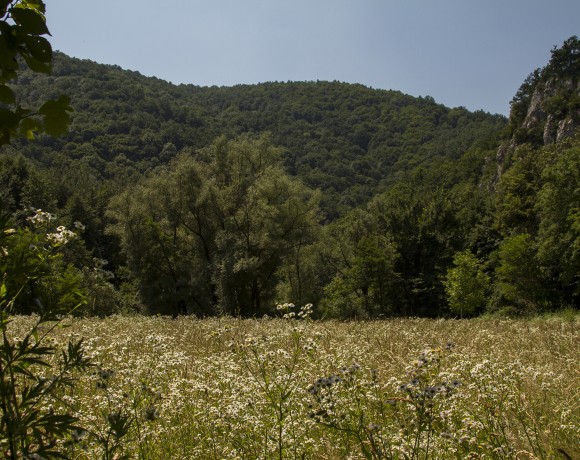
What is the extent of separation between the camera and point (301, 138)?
151m

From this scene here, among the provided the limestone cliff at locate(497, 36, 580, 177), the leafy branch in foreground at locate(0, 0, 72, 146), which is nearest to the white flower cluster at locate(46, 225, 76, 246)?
the leafy branch in foreground at locate(0, 0, 72, 146)

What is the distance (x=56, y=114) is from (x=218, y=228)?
118ft

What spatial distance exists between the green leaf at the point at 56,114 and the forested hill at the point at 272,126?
81.3m

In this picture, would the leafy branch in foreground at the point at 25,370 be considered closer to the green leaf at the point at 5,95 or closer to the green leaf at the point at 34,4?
the green leaf at the point at 5,95

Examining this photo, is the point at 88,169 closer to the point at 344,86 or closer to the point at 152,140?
the point at 152,140

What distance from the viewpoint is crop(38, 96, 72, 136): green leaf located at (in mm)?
1605

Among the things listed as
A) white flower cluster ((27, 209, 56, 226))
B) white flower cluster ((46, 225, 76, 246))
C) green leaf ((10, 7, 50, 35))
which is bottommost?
white flower cluster ((46, 225, 76, 246))

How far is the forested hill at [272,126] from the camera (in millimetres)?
112000

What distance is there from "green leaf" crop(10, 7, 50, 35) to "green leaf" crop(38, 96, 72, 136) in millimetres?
221

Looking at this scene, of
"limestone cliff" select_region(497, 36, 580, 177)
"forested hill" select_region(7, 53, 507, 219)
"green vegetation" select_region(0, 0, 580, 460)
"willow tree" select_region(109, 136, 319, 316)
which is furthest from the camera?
"forested hill" select_region(7, 53, 507, 219)

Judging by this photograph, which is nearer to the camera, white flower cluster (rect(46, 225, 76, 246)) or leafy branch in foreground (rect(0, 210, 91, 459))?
leafy branch in foreground (rect(0, 210, 91, 459))

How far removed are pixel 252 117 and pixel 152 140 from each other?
149 ft

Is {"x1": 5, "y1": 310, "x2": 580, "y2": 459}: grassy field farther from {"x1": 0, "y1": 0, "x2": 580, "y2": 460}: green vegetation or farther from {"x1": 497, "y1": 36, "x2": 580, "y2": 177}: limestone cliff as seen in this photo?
{"x1": 497, "y1": 36, "x2": 580, "y2": 177}: limestone cliff

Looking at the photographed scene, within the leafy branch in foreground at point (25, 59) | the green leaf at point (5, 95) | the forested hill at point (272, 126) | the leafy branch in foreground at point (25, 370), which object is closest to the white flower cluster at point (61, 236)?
the leafy branch in foreground at point (25, 370)
